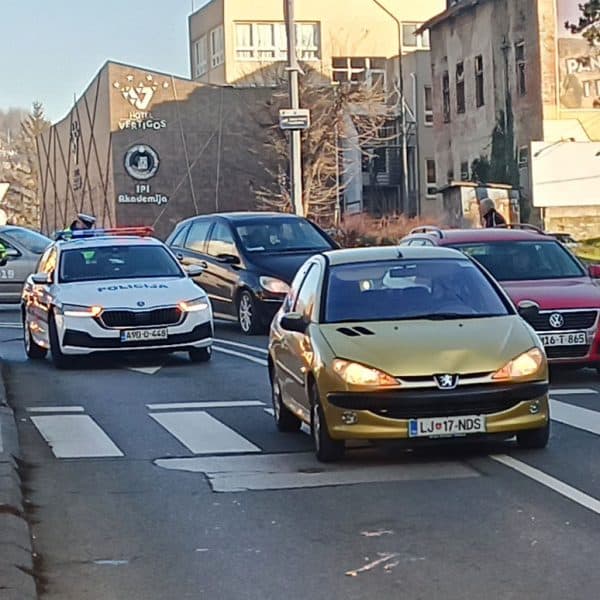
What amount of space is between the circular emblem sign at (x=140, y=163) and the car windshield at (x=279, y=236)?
36392 millimetres

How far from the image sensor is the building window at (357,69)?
74188 millimetres

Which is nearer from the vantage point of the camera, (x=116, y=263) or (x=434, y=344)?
(x=434, y=344)

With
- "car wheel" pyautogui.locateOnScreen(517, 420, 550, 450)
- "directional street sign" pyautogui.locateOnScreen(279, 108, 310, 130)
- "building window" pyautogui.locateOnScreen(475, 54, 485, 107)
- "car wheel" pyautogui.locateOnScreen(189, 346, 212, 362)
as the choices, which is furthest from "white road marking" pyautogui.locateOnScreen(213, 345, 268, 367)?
"building window" pyautogui.locateOnScreen(475, 54, 485, 107)

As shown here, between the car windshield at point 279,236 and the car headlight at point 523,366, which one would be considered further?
the car windshield at point 279,236

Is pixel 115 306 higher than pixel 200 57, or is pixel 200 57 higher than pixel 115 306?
pixel 200 57

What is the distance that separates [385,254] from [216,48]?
68.2 meters

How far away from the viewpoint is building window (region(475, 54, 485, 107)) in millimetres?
53594

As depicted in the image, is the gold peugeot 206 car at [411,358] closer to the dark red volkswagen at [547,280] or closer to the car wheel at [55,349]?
the dark red volkswagen at [547,280]

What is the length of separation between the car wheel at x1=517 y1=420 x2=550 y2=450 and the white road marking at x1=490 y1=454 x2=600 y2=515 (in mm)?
198

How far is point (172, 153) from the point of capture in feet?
195

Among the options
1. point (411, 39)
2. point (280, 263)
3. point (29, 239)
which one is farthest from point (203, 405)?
point (411, 39)

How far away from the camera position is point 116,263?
60.8 ft

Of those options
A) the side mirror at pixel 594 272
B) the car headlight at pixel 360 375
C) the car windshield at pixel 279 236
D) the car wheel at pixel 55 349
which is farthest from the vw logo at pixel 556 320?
the car windshield at pixel 279 236

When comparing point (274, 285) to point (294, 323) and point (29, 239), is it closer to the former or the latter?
point (29, 239)
